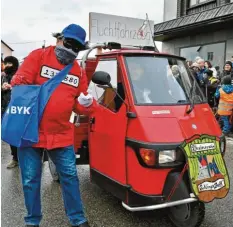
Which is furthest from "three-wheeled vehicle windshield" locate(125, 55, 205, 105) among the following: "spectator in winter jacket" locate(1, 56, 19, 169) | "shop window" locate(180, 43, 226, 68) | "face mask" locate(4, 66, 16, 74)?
"shop window" locate(180, 43, 226, 68)

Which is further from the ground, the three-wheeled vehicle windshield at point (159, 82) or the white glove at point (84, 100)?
the three-wheeled vehicle windshield at point (159, 82)

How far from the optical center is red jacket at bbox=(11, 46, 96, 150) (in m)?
3.25

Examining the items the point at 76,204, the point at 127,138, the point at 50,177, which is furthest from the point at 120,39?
the point at 76,204

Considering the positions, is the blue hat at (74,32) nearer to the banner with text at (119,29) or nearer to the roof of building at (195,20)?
the banner with text at (119,29)

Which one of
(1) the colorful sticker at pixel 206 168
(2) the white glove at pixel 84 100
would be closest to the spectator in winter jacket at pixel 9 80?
(2) the white glove at pixel 84 100

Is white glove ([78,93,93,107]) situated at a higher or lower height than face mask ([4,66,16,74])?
lower

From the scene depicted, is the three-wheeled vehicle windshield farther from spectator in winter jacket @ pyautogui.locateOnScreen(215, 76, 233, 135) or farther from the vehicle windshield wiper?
spectator in winter jacket @ pyautogui.locateOnScreen(215, 76, 233, 135)

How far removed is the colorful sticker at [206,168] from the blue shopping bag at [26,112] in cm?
141

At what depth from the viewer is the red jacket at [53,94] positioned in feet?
10.6

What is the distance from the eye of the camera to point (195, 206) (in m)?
3.45

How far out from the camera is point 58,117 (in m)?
3.28

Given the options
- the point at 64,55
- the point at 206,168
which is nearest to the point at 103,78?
the point at 64,55

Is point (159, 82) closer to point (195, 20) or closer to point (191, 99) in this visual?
point (191, 99)

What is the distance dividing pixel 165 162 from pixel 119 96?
0.92 m
